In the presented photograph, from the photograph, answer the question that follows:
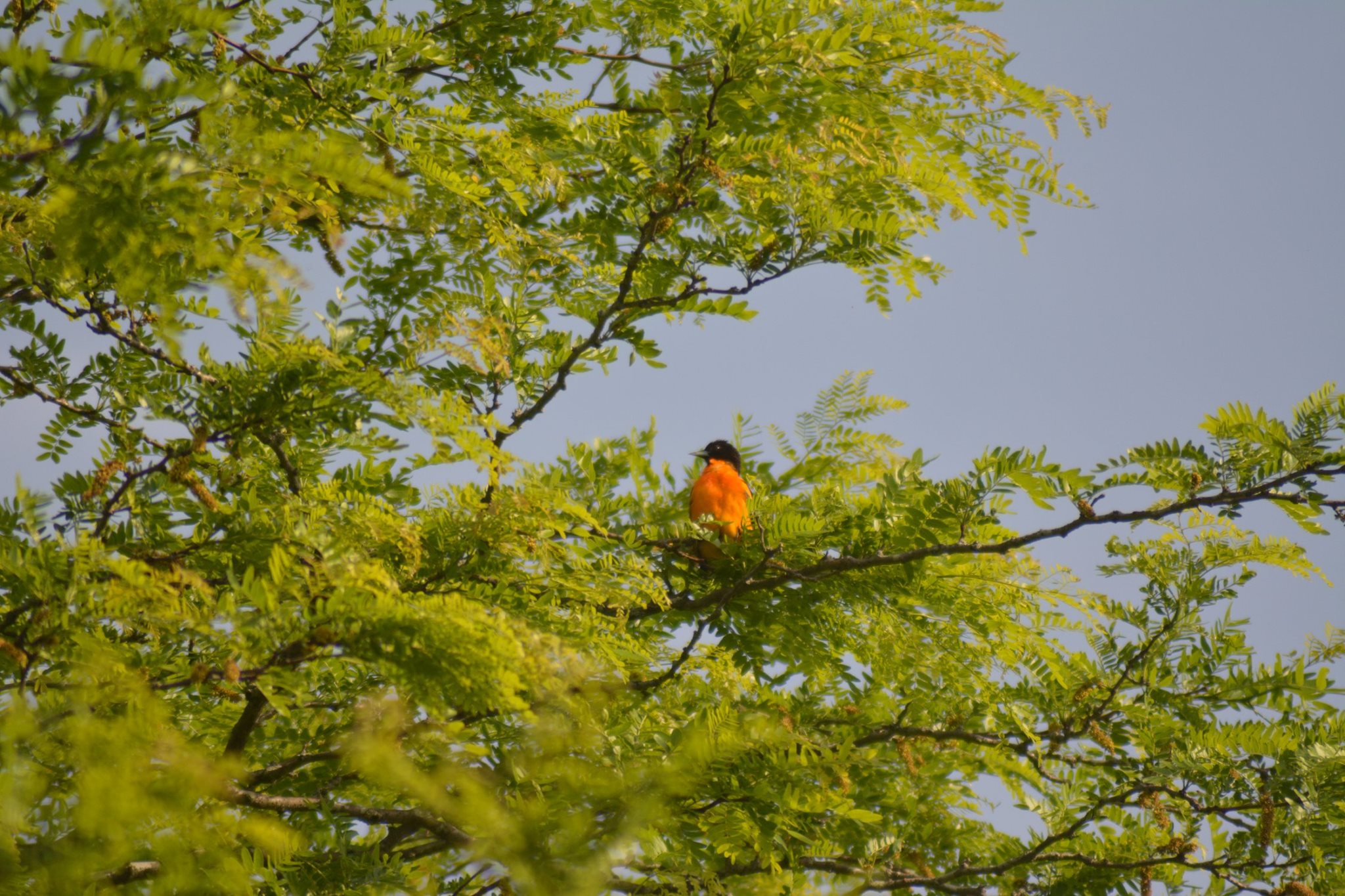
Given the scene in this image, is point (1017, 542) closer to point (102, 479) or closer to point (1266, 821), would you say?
point (1266, 821)

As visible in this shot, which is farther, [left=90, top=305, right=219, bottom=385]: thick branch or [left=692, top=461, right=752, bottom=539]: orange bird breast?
[left=692, top=461, right=752, bottom=539]: orange bird breast

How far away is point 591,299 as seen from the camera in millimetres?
4094

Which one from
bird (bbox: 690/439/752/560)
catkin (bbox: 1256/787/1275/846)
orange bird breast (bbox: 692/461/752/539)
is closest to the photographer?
catkin (bbox: 1256/787/1275/846)

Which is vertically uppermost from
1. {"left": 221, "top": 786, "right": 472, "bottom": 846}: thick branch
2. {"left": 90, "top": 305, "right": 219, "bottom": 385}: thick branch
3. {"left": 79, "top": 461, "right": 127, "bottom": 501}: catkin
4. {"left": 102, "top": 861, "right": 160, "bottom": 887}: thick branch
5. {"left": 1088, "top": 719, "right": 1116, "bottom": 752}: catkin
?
{"left": 90, "top": 305, "right": 219, "bottom": 385}: thick branch

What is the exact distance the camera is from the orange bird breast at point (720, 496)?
13.3 ft

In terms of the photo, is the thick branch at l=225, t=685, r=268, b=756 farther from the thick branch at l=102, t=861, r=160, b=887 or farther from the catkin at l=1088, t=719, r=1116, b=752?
the catkin at l=1088, t=719, r=1116, b=752

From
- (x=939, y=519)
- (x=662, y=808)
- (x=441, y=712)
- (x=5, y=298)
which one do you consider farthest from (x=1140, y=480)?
(x=5, y=298)

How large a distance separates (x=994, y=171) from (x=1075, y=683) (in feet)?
6.27

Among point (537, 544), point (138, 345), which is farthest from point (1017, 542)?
point (138, 345)

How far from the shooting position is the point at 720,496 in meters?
4.18

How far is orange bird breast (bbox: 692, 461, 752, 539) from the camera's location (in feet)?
13.3

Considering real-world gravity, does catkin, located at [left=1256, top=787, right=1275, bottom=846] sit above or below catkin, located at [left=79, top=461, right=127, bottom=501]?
below

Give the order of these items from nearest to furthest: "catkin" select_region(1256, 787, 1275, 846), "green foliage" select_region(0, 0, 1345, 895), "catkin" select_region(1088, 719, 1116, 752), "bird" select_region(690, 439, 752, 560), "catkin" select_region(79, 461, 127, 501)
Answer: "green foliage" select_region(0, 0, 1345, 895), "catkin" select_region(79, 461, 127, 501), "catkin" select_region(1256, 787, 1275, 846), "catkin" select_region(1088, 719, 1116, 752), "bird" select_region(690, 439, 752, 560)

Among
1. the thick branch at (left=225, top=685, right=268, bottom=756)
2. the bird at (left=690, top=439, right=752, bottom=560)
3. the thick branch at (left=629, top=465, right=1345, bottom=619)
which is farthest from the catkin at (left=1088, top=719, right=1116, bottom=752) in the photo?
the thick branch at (left=225, top=685, right=268, bottom=756)
